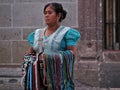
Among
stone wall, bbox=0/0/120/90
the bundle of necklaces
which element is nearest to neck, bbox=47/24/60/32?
the bundle of necklaces

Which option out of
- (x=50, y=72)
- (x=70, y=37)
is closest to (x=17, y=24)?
(x=70, y=37)

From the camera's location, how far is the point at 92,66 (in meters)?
8.38

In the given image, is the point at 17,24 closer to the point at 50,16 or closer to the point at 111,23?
the point at 111,23

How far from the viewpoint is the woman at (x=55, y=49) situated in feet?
11.4

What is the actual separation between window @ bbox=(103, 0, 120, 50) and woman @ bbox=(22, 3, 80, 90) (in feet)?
16.7

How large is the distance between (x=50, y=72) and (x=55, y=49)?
0.70 feet

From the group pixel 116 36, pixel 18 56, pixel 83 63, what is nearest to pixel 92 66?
pixel 83 63

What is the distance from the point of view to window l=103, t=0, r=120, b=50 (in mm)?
8688

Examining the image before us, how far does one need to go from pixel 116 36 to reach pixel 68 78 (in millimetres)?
5352

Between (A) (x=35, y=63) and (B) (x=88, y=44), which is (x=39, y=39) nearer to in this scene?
(A) (x=35, y=63)

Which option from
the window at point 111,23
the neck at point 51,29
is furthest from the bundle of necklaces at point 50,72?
the window at point 111,23

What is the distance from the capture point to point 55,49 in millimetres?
3553

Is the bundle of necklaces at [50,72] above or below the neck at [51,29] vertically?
below

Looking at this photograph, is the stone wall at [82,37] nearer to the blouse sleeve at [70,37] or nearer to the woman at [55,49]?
the woman at [55,49]
